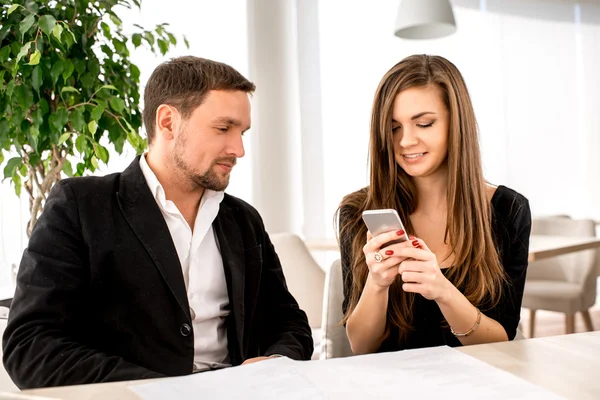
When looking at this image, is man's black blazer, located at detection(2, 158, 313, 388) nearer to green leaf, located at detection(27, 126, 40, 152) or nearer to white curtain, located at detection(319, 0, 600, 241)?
green leaf, located at detection(27, 126, 40, 152)

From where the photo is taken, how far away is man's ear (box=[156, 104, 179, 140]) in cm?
162

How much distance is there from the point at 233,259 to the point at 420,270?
1.59 feet

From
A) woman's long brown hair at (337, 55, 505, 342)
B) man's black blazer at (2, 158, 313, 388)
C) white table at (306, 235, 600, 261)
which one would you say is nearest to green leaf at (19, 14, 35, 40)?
man's black blazer at (2, 158, 313, 388)

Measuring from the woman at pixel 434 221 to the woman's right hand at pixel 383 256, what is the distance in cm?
10

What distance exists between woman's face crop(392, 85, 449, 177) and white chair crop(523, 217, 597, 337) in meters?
2.41

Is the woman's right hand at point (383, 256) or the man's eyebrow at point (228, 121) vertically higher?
the man's eyebrow at point (228, 121)

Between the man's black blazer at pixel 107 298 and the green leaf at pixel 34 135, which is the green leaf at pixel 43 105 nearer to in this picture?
the green leaf at pixel 34 135

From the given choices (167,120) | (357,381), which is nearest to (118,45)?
(167,120)

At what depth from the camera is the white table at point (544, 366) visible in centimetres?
92

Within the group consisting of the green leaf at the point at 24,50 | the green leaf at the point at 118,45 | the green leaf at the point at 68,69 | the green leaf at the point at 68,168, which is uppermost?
the green leaf at the point at 118,45

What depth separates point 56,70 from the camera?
206 cm

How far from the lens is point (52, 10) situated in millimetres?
2104

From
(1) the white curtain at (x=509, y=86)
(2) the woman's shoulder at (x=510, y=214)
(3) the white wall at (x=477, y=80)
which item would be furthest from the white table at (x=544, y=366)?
(1) the white curtain at (x=509, y=86)

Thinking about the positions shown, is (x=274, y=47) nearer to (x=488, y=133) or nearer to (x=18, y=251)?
(x=488, y=133)
